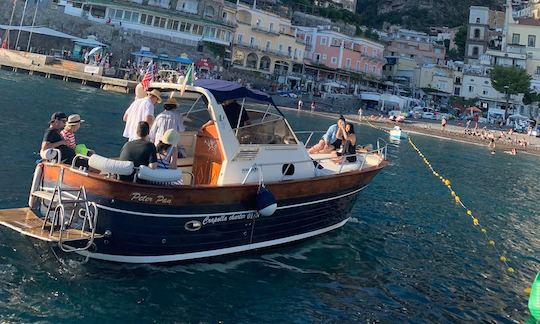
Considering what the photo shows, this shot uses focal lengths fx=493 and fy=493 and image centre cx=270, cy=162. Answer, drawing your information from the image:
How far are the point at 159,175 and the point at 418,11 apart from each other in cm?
13206

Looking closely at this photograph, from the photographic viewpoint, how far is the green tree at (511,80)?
72.1m

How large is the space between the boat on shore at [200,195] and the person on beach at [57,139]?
0.74 feet

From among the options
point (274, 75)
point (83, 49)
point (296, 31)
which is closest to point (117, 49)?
point (83, 49)

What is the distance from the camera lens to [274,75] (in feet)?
237

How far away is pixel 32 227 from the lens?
291 inches

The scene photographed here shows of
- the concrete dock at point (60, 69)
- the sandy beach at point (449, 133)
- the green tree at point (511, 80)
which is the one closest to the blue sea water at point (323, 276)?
the concrete dock at point (60, 69)

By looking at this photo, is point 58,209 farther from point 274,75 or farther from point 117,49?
point 274,75

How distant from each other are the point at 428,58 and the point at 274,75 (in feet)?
137

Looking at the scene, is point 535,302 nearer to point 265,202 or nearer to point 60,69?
point 265,202

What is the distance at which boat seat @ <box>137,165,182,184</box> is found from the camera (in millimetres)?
7504

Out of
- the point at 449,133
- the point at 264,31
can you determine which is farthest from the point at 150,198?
the point at 264,31

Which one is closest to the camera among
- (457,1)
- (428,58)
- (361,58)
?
(361,58)

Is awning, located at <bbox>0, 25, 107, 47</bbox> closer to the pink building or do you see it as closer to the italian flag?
the pink building

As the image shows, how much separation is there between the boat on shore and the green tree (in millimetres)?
69846
